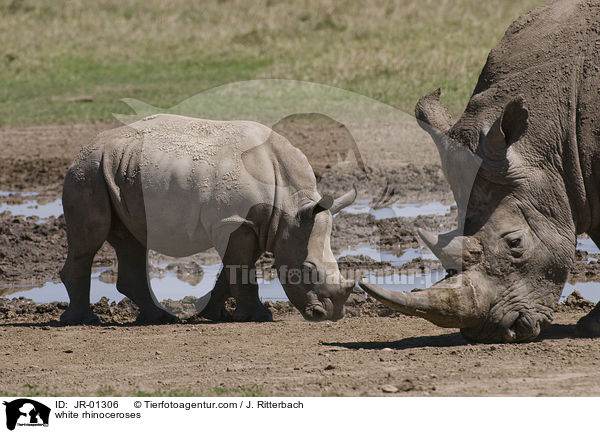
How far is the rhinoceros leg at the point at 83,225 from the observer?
9.25 m

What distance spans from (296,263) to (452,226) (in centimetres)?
383

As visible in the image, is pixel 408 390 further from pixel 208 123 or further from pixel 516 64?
pixel 208 123

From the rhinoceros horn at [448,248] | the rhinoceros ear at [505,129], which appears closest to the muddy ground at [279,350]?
the rhinoceros horn at [448,248]

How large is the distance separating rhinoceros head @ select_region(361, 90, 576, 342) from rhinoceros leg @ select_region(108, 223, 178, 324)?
10.5 feet

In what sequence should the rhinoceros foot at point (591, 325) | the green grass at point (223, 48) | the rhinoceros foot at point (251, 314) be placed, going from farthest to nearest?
the green grass at point (223, 48) < the rhinoceros foot at point (251, 314) < the rhinoceros foot at point (591, 325)

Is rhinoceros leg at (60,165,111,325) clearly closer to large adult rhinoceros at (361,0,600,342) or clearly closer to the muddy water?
the muddy water

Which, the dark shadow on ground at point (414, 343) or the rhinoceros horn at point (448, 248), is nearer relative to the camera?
the rhinoceros horn at point (448, 248)

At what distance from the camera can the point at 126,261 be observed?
971cm

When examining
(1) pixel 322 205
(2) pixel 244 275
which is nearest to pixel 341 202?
(1) pixel 322 205

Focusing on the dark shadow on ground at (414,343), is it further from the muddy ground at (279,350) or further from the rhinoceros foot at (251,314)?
the rhinoceros foot at (251,314)

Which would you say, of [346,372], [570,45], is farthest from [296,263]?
[570,45]

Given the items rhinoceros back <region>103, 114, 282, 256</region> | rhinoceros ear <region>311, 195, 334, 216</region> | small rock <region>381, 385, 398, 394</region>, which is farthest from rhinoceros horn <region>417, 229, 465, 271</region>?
rhinoceros back <region>103, 114, 282, 256</region>

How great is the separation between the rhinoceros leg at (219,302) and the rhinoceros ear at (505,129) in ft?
10.1
